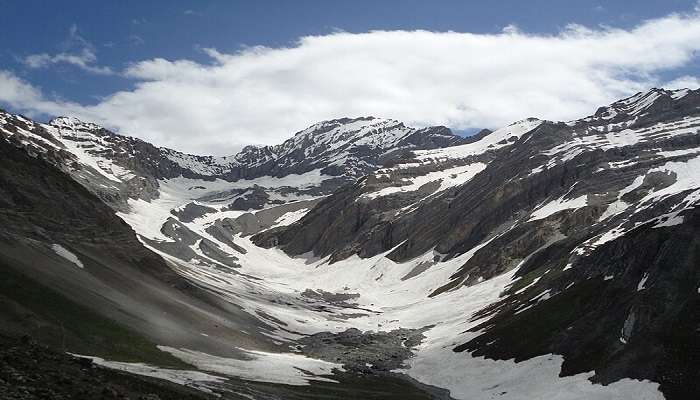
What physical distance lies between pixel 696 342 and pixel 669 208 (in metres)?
98.0

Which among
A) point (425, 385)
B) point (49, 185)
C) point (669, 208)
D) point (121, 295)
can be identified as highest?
point (49, 185)

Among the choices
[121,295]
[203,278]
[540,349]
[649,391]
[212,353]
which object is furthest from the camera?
[203,278]

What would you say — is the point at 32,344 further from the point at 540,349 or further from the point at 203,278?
the point at 203,278

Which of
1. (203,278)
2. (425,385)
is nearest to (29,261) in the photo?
(425,385)

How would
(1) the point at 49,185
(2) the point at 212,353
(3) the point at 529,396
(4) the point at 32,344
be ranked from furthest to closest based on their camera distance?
(1) the point at 49,185 < (2) the point at 212,353 < (3) the point at 529,396 < (4) the point at 32,344

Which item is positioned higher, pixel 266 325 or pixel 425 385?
pixel 266 325

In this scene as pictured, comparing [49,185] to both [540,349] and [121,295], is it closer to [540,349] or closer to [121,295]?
[121,295]

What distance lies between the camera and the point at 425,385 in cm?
8150

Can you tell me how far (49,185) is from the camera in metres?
121

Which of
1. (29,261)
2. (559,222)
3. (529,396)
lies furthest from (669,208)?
(29,261)

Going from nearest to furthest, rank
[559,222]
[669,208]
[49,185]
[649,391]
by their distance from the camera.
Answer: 1. [649,391]
2. [49,185]
3. [669,208]
4. [559,222]

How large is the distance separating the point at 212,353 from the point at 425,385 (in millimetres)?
24530

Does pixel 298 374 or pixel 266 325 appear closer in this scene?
pixel 298 374

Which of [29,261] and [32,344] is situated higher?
[29,261]
